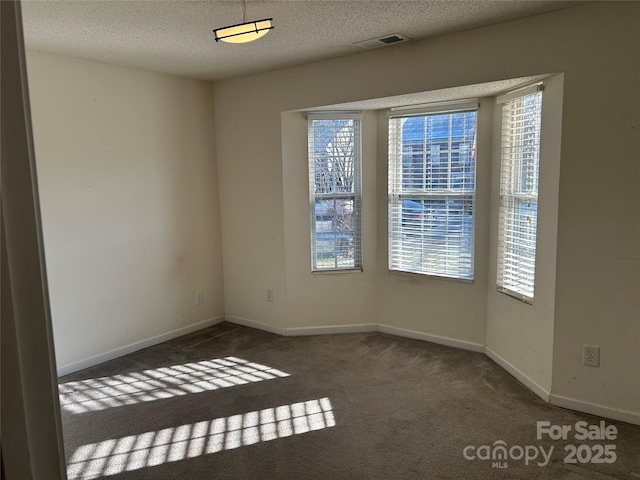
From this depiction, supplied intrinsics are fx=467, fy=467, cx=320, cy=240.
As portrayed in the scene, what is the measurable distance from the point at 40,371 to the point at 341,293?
12.5 feet

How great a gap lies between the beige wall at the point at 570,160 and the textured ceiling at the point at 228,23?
0.55 ft

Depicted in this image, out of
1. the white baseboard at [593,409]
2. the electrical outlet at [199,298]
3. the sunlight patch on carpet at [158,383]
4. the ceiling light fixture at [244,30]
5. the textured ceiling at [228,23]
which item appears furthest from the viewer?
the electrical outlet at [199,298]

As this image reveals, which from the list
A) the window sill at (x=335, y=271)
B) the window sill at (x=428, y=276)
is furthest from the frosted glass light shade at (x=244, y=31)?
the window sill at (x=428, y=276)

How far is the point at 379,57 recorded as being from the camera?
3574 mm

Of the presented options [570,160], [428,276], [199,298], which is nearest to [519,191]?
[570,160]

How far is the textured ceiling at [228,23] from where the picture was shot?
A: 101 inches

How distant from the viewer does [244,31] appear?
2412mm

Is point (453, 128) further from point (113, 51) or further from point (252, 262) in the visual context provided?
point (113, 51)

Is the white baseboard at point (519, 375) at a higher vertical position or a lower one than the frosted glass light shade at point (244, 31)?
lower

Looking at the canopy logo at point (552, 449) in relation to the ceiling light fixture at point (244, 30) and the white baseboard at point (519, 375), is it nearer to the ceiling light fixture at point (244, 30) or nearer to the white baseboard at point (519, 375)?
the white baseboard at point (519, 375)

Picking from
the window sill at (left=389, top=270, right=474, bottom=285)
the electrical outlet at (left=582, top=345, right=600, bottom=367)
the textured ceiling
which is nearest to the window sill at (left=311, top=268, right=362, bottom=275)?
the window sill at (left=389, top=270, right=474, bottom=285)

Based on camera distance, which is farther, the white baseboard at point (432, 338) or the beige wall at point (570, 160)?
the white baseboard at point (432, 338)

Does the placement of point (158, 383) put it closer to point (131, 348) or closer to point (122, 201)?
point (131, 348)

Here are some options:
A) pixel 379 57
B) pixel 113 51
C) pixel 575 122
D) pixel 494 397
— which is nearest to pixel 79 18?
pixel 113 51
